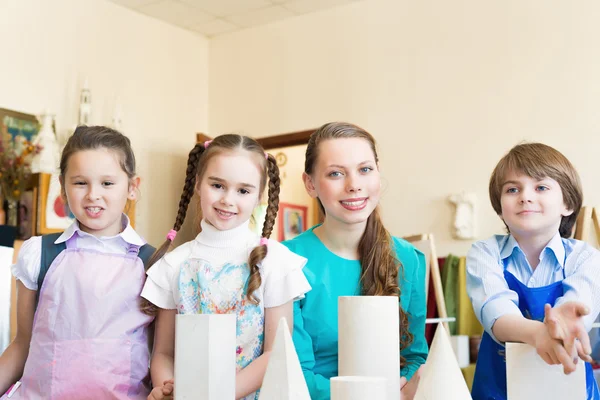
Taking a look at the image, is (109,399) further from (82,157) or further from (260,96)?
(260,96)

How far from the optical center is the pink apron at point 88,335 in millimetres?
1226

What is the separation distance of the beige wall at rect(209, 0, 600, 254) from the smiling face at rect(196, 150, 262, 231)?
2.58 metres

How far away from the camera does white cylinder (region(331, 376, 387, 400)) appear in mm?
638

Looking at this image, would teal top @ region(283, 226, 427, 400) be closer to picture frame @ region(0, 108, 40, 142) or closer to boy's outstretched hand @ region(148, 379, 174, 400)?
boy's outstretched hand @ region(148, 379, 174, 400)

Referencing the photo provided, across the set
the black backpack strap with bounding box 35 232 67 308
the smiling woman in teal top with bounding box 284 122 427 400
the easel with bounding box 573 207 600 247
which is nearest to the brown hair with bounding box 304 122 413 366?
the smiling woman in teal top with bounding box 284 122 427 400

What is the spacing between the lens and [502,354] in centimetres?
127

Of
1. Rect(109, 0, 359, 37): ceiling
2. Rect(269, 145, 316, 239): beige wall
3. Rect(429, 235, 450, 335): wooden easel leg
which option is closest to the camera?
Rect(429, 235, 450, 335): wooden easel leg

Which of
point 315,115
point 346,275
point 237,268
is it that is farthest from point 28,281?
point 315,115

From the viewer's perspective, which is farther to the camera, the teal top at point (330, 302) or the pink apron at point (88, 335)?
the teal top at point (330, 302)

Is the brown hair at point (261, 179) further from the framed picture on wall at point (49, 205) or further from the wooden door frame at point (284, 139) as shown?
the wooden door frame at point (284, 139)

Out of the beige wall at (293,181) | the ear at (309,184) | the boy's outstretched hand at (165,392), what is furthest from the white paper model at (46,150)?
the boy's outstretched hand at (165,392)

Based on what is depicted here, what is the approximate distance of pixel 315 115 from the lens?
4.41 metres

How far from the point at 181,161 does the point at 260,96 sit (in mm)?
677

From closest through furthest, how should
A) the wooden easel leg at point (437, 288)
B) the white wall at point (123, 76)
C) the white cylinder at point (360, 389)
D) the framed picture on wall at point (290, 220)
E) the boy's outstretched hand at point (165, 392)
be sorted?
the white cylinder at point (360, 389) → the boy's outstretched hand at point (165, 392) → the wooden easel leg at point (437, 288) → the white wall at point (123, 76) → the framed picture on wall at point (290, 220)
